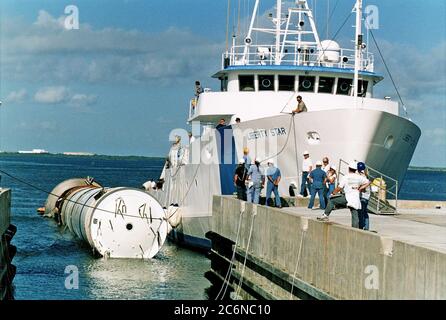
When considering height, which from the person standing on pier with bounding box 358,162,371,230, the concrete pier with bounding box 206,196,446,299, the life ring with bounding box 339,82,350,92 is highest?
the life ring with bounding box 339,82,350,92

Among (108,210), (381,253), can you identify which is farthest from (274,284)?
(108,210)

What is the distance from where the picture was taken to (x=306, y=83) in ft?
102

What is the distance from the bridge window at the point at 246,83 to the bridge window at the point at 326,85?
240cm

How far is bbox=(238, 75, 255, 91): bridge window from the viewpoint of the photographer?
31797mm

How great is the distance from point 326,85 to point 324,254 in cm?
1670

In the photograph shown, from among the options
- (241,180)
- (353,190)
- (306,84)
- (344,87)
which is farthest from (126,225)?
(353,190)

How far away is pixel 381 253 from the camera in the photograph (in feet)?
42.8

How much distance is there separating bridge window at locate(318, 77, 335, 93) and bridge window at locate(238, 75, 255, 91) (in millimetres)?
2404

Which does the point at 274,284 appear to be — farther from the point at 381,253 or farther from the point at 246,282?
the point at 381,253

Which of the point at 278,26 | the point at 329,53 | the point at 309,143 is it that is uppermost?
the point at 278,26

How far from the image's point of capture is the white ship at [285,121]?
26172 mm

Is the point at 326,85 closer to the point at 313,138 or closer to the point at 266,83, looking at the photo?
the point at 266,83

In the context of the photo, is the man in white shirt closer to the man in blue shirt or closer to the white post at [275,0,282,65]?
the man in blue shirt

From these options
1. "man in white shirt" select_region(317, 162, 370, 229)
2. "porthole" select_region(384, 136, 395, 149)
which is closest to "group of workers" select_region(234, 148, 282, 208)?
"porthole" select_region(384, 136, 395, 149)
